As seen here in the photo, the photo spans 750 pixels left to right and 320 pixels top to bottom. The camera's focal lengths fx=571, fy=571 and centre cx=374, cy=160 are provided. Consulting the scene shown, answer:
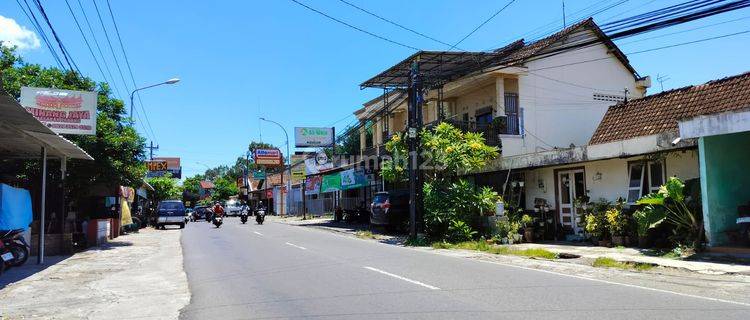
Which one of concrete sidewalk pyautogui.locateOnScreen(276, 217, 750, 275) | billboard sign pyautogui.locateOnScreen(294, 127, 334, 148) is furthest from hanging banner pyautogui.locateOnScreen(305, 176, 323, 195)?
concrete sidewalk pyautogui.locateOnScreen(276, 217, 750, 275)

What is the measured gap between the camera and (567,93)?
2622 centimetres

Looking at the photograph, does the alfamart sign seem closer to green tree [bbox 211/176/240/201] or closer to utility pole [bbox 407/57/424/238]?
utility pole [bbox 407/57/424/238]

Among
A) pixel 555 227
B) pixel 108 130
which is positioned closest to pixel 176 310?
pixel 108 130

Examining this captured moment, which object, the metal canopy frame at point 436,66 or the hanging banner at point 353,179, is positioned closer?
the metal canopy frame at point 436,66

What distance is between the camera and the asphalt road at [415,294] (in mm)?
7332

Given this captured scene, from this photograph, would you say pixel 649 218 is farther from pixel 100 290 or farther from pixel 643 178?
pixel 100 290

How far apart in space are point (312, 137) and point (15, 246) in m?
39.9

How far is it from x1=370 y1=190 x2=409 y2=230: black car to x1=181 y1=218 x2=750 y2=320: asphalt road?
10.6m

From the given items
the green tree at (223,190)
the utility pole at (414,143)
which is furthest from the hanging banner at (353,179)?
the green tree at (223,190)

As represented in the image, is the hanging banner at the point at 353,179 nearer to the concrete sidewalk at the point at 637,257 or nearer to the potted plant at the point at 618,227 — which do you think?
the concrete sidewalk at the point at 637,257

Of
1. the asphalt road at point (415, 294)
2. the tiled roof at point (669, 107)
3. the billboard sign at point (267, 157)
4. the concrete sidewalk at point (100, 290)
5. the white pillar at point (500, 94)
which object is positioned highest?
the billboard sign at point (267, 157)

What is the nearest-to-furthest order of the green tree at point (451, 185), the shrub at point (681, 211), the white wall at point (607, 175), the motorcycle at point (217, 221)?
the shrub at point (681, 211) → the white wall at point (607, 175) → the green tree at point (451, 185) → the motorcycle at point (217, 221)

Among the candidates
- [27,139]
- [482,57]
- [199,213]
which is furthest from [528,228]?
[199,213]

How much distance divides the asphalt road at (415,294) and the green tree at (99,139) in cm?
750
